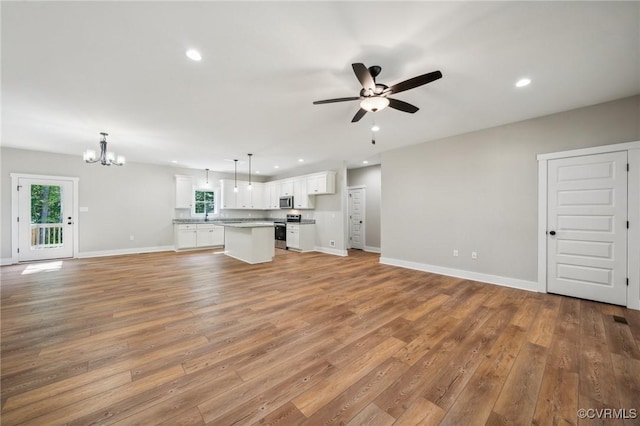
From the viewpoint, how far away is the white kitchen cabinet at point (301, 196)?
7598 mm

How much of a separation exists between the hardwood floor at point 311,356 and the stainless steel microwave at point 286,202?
452 centimetres

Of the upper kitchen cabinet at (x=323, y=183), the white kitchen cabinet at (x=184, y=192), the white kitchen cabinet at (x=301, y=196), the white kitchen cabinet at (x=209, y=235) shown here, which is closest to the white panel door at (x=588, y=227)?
the upper kitchen cabinet at (x=323, y=183)

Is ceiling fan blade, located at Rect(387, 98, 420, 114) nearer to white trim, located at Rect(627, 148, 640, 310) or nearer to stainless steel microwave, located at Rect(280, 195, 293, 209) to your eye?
white trim, located at Rect(627, 148, 640, 310)

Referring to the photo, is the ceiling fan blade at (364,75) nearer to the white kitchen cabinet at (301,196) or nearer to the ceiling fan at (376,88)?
the ceiling fan at (376,88)

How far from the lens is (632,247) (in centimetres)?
308

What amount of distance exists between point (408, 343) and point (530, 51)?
300cm

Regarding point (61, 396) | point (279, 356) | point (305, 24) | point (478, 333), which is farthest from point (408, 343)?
point (305, 24)

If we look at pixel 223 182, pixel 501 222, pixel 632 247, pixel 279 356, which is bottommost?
pixel 279 356

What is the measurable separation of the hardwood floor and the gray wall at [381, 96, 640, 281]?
0.82 metres

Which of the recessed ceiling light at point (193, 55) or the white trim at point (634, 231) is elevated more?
the recessed ceiling light at point (193, 55)

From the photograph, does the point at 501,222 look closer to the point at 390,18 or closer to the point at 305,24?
the point at 390,18

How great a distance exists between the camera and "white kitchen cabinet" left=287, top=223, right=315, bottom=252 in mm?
7312

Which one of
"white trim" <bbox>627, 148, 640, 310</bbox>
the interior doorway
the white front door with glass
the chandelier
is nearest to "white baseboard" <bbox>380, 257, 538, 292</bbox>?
"white trim" <bbox>627, 148, 640, 310</bbox>

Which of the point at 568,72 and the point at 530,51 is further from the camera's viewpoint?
the point at 568,72
